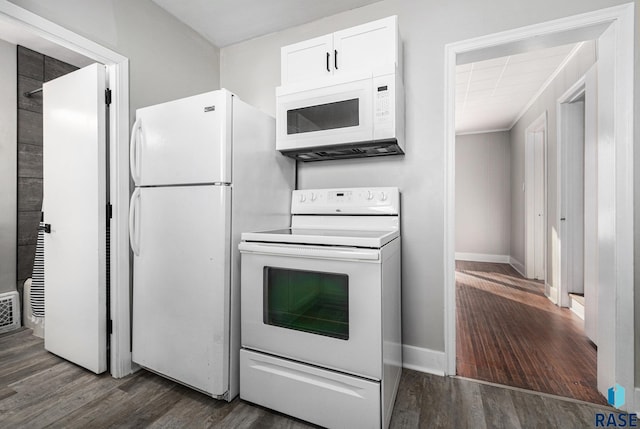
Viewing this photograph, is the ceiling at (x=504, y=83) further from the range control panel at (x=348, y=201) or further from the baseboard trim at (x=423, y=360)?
the baseboard trim at (x=423, y=360)

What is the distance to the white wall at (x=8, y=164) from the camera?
259 centimetres

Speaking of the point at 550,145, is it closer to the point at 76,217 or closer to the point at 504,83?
the point at 504,83

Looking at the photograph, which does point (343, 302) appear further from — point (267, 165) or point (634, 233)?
point (634, 233)

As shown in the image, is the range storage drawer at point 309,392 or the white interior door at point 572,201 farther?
the white interior door at point 572,201

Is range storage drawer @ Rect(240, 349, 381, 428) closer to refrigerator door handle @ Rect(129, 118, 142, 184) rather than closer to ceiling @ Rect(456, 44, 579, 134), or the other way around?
refrigerator door handle @ Rect(129, 118, 142, 184)

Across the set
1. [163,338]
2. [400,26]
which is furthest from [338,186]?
[163,338]

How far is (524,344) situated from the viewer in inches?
91.3

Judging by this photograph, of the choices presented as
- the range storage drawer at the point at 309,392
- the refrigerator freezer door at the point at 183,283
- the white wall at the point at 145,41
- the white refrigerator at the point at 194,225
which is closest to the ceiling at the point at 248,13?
the white wall at the point at 145,41

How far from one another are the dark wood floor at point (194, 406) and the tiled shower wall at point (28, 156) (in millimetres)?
1257

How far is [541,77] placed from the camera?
3.57m

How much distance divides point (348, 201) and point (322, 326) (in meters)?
0.86

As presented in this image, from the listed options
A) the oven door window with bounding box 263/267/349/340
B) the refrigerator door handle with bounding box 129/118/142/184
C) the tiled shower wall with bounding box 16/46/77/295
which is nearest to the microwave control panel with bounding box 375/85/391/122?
the oven door window with bounding box 263/267/349/340

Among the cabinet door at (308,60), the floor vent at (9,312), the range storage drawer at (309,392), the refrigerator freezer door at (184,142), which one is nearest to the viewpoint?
the range storage drawer at (309,392)

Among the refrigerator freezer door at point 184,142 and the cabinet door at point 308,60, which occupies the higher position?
the cabinet door at point 308,60
